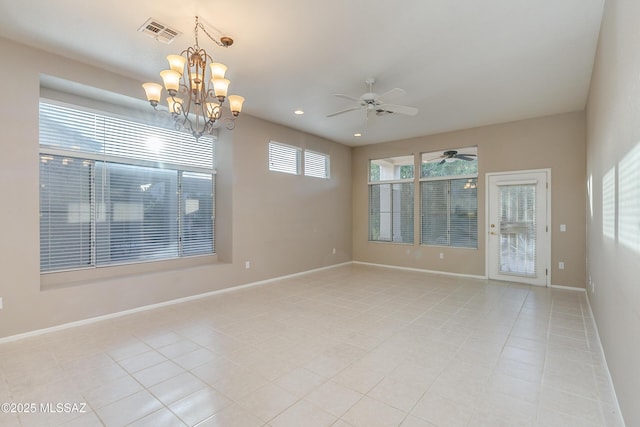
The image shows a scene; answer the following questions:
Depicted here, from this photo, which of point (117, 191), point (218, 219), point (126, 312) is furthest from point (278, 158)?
point (126, 312)

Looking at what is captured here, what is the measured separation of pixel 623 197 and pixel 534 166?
4.16m

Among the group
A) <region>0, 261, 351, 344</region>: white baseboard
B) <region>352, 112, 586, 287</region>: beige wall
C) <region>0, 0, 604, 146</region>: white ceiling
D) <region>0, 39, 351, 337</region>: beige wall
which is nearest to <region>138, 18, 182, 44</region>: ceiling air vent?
<region>0, 0, 604, 146</region>: white ceiling

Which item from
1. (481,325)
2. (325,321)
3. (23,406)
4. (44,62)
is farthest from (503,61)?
(23,406)

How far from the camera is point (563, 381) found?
7.80ft

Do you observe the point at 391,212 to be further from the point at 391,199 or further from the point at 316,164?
the point at 316,164

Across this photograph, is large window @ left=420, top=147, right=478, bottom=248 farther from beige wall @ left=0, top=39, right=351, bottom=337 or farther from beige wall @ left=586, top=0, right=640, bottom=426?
beige wall @ left=586, top=0, right=640, bottom=426

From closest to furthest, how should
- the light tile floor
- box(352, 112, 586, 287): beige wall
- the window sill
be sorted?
the light tile floor → the window sill → box(352, 112, 586, 287): beige wall

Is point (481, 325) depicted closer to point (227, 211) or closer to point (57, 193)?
point (227, 211)

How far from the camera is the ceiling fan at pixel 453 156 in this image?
20.3ft

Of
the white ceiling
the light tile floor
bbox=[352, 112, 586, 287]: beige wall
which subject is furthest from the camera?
bbox=[352, 112, 586, 287]: beige wall

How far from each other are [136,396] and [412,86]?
14.3 feet

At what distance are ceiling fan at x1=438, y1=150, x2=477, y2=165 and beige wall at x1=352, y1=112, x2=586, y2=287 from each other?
12 cm

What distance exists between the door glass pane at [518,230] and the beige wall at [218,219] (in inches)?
135

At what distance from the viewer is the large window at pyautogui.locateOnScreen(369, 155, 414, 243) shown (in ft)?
23.1
